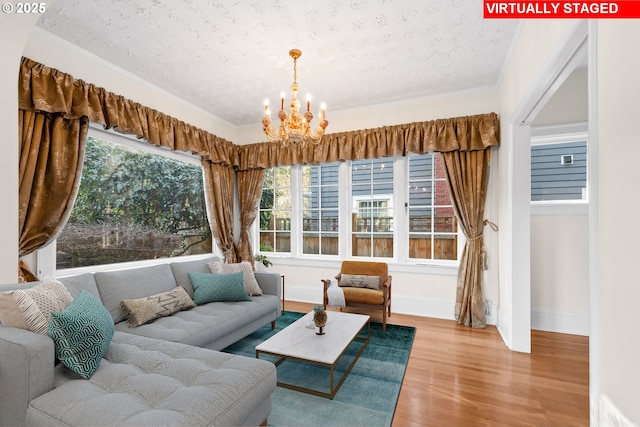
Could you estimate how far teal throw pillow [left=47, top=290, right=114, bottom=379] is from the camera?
1.52 metres

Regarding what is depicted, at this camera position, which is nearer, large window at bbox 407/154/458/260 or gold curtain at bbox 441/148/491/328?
gold curtain at bbox 441/148/491/328

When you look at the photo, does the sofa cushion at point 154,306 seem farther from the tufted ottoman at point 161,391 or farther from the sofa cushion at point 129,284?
the tufted ottoman at point 161,391

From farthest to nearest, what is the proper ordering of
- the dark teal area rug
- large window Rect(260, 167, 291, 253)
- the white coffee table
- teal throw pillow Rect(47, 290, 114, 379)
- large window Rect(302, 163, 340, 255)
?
large window Rect(260, 167, 291, 253), large window Rect(302, 163, 340, 255), the white coffee table, the dark teal area rug, teal throw pillow Rect(47, 290, 114, 379)

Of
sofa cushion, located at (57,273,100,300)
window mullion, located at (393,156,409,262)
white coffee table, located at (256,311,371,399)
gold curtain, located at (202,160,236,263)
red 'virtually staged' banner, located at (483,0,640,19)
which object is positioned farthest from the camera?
gold curtain, located at (202,160,236,263)

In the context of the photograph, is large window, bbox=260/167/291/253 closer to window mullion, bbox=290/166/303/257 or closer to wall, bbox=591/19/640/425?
window mullion, bbox=290/166/303/257

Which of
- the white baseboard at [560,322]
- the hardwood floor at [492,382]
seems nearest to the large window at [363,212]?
the white baseboard at [560,322]

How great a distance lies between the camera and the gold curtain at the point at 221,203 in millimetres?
4426

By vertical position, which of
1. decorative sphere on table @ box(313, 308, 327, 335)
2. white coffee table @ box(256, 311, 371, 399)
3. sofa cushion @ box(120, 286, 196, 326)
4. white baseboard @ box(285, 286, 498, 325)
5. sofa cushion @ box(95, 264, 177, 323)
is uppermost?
sofa cushion @ box(95, 264, 177, 323)

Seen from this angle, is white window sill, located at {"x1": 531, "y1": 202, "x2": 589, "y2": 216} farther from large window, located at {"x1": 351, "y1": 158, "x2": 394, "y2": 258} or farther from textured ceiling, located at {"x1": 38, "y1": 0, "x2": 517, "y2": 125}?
large window, located at {"x1": 351, "y1": 158, "x2": 394, "y2": 258}

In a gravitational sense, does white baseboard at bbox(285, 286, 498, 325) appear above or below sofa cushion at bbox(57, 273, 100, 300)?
below

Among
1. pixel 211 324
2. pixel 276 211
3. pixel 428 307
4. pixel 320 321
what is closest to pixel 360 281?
pixel 428 307

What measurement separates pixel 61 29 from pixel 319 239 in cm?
372

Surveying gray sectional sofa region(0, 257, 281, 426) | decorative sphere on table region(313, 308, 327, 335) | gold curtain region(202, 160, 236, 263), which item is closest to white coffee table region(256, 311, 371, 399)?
decorative sphere on table region(313, 308, 327, 335)

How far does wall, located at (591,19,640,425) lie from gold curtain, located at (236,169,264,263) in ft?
13.8
